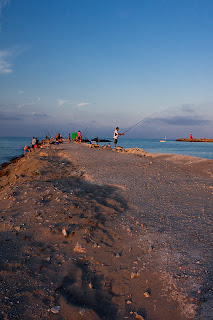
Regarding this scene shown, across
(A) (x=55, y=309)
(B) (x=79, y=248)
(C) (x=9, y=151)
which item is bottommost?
(A) (x=55, y=309)

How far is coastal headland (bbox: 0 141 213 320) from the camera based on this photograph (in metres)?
2.56

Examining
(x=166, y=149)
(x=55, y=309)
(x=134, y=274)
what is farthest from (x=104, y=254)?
(x=166, y=149)

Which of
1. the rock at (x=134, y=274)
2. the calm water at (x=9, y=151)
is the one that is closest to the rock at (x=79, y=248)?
the rock at (x=134, y=274)

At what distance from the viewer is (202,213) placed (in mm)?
5324

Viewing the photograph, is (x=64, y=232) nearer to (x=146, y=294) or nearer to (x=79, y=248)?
(x=79, y=248)

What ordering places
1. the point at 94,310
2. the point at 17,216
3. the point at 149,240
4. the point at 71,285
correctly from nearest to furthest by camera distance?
the point at 94,310 < the point at 71,285 < the point at 149,240 < the point at 17,216

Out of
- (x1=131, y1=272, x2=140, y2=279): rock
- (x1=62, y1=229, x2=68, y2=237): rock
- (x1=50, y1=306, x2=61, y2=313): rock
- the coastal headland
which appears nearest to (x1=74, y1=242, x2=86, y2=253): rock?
the coastal headland

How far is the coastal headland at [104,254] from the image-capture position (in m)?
2.56

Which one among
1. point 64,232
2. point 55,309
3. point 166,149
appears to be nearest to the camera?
point 55,309

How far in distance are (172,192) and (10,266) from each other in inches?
203

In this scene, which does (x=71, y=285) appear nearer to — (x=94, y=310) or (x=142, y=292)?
(x=94, y=310)

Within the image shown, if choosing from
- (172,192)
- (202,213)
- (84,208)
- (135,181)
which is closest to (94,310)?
(84,208)

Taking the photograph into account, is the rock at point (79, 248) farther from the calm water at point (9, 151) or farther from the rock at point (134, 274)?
the calm water at point (9, 151)

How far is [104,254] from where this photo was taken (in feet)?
11.7
